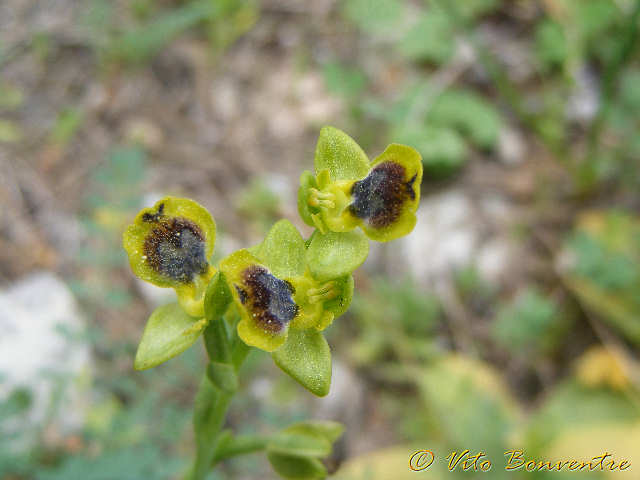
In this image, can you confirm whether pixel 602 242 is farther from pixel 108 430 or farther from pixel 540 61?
pixel 108 430

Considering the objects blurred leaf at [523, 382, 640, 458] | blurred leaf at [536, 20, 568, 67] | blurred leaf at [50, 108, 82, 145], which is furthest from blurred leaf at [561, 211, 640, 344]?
blurred leaf at [50, 108, 82, 145]

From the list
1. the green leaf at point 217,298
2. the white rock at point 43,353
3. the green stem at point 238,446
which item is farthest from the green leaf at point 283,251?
the white rock at point 43,353

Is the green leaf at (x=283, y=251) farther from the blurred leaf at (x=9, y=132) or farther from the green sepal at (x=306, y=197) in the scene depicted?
the blurred leaf at (x=9, y=132)

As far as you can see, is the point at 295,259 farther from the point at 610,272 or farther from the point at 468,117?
the point at 468,117

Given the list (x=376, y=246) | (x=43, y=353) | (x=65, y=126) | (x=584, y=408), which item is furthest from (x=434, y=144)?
(x=43, y=353)

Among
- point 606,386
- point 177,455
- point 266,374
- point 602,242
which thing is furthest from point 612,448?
point 177,455
